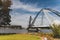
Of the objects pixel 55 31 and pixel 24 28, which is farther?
pixel 24 28

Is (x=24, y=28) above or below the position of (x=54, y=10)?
below

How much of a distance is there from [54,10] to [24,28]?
4135 mm

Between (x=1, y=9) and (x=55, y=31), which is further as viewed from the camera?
(x=1, y=9)

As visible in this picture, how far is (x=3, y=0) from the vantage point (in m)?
25.4

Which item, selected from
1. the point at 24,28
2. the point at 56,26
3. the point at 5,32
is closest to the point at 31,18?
the point at 24,28

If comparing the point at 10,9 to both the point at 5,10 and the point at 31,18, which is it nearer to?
the point at 5,10

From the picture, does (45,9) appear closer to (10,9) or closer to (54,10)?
(54,10)

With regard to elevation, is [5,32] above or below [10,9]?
below

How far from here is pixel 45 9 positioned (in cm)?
2548

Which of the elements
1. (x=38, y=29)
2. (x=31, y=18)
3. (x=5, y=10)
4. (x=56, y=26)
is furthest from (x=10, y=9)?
(x=56, y=26)

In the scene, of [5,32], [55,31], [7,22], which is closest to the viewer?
[55,31]

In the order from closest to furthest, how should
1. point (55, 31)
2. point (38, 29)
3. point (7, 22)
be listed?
point (55, 31) < point (38, 29) < point (7, 22)

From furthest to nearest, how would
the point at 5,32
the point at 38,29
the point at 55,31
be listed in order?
the point at 38,29, the point at 5,32, the point at 55,31

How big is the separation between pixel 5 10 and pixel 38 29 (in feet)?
15.5
